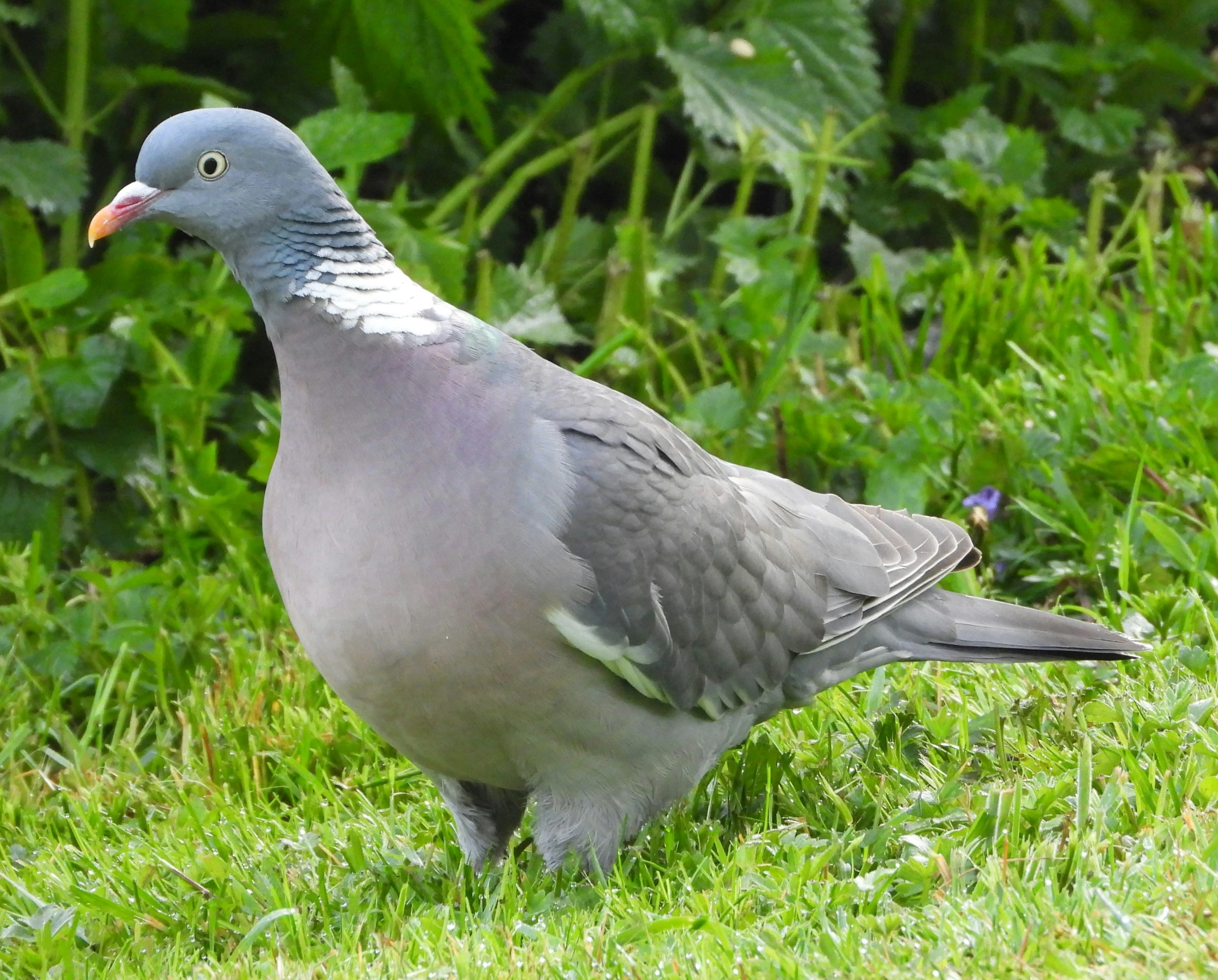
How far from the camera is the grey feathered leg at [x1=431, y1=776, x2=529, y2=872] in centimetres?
317

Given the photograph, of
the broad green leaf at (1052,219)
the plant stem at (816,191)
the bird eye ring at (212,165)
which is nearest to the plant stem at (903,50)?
the plant stem at (816,191)

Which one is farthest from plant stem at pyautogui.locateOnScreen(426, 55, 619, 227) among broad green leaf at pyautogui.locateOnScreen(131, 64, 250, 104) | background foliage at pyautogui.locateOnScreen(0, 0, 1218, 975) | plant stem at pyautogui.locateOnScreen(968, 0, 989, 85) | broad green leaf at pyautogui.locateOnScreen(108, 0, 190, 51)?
plant stem at pyautogui.locateOnScreen(968, 0, 989, 85)

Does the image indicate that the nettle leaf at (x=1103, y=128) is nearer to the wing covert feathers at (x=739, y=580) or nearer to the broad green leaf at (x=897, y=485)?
the broad green leaf at (x=897, y=485)

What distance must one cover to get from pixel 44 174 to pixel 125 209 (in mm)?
1838

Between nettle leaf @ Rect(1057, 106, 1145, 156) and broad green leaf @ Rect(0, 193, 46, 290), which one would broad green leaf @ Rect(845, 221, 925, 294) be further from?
broad green leaf @ Rect(0, 193, 46, 290)

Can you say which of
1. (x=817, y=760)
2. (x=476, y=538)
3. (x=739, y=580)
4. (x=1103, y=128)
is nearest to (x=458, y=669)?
(x=476, y=538)

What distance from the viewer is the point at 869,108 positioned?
17.9ft

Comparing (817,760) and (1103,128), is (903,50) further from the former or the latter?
(817,760)

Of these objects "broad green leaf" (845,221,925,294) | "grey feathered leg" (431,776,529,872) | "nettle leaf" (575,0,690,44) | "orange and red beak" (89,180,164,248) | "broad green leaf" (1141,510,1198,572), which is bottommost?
"grey feathered leg" (431,776,529,872)

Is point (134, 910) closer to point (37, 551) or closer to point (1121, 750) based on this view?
point (37, 551)

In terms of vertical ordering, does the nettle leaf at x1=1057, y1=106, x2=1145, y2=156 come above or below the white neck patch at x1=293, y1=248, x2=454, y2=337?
below

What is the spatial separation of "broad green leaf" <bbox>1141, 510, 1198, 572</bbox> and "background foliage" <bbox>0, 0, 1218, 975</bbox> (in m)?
0.05

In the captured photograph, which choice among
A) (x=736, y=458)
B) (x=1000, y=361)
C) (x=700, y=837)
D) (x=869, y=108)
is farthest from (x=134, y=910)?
(x=869, y=108)

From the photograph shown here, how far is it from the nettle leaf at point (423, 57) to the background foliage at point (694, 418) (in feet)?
0.05
